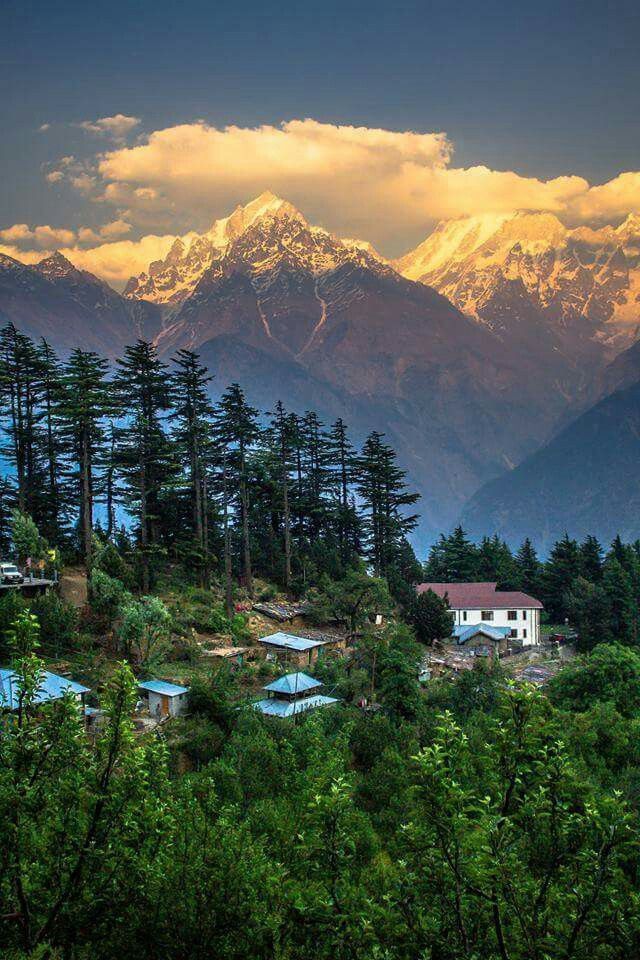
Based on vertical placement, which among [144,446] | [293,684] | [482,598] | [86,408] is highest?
[86,408]

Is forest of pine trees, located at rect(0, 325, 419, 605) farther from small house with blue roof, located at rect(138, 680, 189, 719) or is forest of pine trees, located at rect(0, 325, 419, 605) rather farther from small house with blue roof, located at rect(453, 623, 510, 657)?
small house with blue roof, located at rect(138, 680, 189, 719)

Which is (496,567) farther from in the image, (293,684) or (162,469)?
(293,684)

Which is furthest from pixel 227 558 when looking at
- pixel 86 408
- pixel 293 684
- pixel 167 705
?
pixel 167 705

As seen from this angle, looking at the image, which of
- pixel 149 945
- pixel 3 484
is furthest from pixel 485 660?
pixel 149 945

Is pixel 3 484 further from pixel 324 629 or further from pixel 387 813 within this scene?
pixel 387 813

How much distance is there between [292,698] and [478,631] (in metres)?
25.3

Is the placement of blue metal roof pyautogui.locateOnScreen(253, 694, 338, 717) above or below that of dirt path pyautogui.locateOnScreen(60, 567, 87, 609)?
below

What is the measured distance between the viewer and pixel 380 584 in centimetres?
4122

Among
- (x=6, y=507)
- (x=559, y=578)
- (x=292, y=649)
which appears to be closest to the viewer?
(x=292, y=649)

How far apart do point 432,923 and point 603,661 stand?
2959 centimetres

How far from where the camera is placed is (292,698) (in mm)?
27953

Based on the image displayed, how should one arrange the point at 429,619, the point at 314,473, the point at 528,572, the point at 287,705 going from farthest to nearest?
1. the point at 528,572
2. the point at 314,473
3. the point at 429,619
4. the point at 287,705

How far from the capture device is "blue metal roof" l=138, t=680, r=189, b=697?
25.8 meters

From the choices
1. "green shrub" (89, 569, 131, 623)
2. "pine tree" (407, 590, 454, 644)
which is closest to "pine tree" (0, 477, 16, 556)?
"green shrub" (89, 569, 131, 623)
